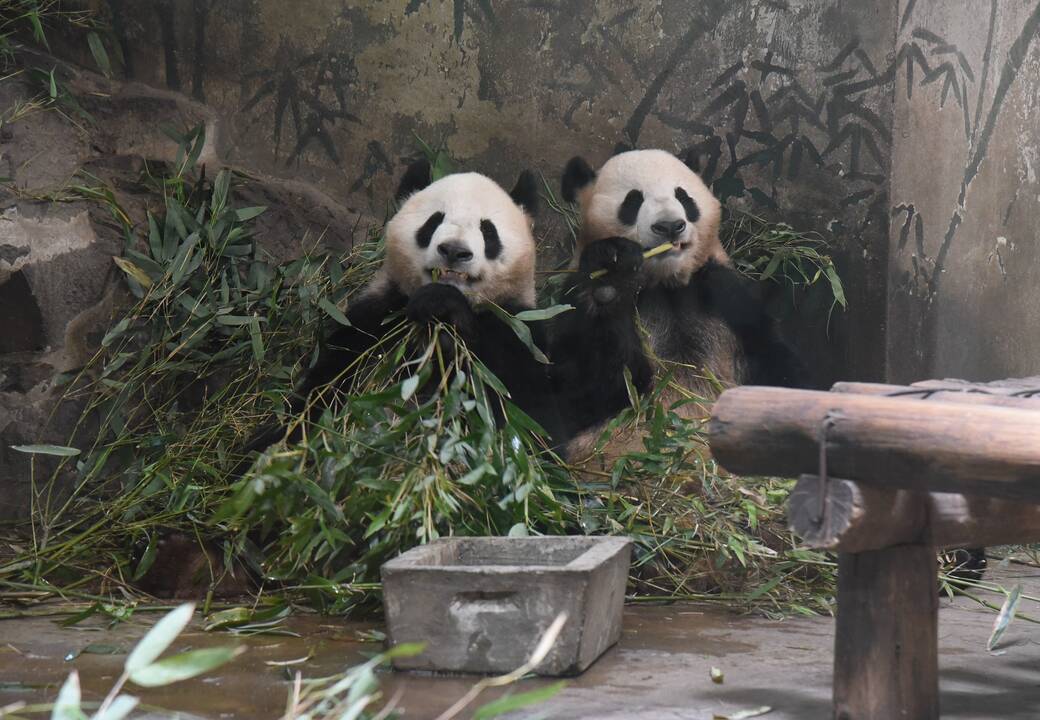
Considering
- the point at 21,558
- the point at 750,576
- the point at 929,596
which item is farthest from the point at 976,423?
the point at 21,558

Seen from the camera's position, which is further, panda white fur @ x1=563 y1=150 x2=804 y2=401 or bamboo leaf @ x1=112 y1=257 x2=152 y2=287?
panda white fur @ x1=563 y1=150 x2=804 y2=401

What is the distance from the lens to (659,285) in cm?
543

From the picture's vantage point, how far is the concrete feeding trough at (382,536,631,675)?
10.4 feet

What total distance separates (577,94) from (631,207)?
39.7 inches

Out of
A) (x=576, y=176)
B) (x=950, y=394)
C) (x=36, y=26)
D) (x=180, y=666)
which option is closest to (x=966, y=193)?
(x=576, y=176)

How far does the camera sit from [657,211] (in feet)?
17.1

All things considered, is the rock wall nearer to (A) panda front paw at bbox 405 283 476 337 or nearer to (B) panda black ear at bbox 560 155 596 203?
(B) panda black ear at bbox 560 155 596 203

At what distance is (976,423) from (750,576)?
2.19 metres

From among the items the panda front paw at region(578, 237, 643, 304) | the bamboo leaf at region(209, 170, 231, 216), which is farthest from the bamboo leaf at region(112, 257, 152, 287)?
the panda front paw at region(578, 237, 643, 304)

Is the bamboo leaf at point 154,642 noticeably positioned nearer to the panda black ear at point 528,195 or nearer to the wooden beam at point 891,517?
the wooden beam at point 891,517

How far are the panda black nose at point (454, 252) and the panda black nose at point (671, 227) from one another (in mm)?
957

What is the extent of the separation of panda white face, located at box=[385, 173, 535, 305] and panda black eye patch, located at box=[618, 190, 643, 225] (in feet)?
1.79

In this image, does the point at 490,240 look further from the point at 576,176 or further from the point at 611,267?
the point at 576,176

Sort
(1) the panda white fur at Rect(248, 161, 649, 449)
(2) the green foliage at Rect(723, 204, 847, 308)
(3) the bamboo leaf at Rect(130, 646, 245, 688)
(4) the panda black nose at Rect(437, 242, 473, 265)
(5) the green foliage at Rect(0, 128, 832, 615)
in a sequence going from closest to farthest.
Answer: (3) the bamboo leaf at Rect(130, 646, 245, 688) → (5) the green foliage at Rect(0, 128, 832, 615) → (4) the panda black nose at Rect(437, 242, 473, 265) → (1) the panda white fur at Rect(248, 161, 649, 449) → (2) the green foliage at Rect(723, 204, 847, 308)
